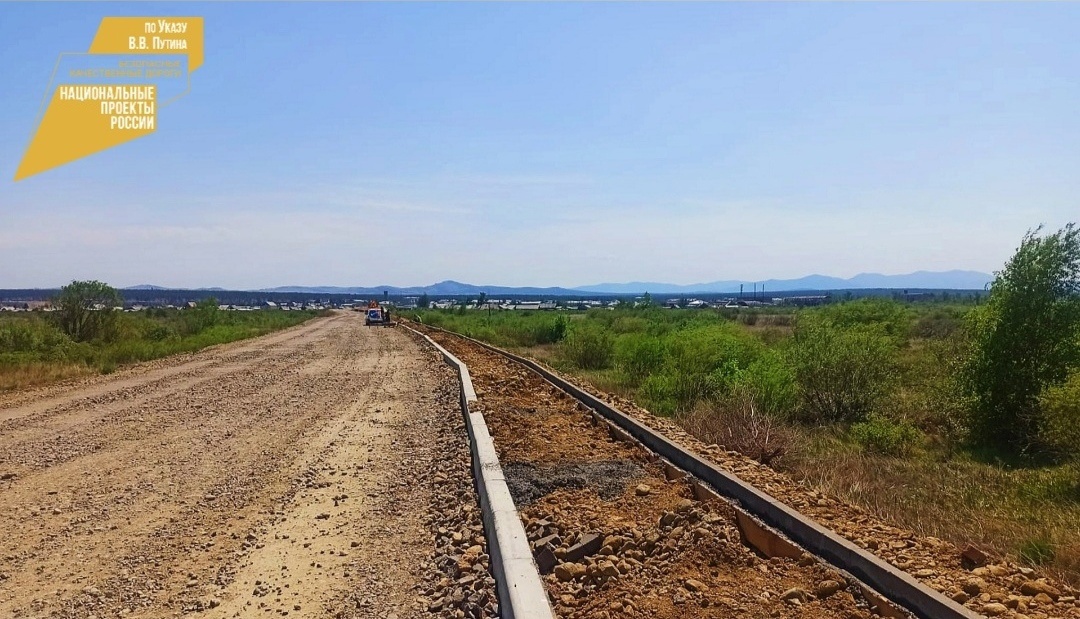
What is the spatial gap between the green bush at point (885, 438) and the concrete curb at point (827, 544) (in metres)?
5.63

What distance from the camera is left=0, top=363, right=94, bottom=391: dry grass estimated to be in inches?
680

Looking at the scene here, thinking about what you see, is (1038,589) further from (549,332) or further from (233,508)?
(549,332)

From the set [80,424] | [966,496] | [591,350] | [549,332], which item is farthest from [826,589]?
[549,332]

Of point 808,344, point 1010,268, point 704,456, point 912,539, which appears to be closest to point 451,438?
point 704,456

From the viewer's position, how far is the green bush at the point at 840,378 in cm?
1589

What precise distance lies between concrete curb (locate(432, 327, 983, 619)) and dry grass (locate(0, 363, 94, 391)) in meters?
16.6

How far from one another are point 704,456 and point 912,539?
3223 mm

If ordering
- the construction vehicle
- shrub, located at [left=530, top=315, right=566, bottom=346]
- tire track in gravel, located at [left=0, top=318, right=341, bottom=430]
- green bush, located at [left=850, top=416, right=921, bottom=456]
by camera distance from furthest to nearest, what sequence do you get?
the construction vehicle
shrub, located at [left=530, top=315, right=566, bottom=346]
tire track in gravel, located at [left=0, top=318, right=341, bottom=430]
green bush, located at [left=850, top=416, right=921, bottom=456]

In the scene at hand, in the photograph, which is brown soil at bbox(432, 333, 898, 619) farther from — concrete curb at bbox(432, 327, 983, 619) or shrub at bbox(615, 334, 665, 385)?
shrub at bbox(615, 334, 665, 385)

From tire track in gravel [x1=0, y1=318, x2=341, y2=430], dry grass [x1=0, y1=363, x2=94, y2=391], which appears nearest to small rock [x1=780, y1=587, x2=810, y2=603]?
tire track in gravel [x1=0, y1=318, x2=341, y2=430]

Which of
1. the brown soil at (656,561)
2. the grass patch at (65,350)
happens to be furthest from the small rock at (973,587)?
the grass patch at (65,350)

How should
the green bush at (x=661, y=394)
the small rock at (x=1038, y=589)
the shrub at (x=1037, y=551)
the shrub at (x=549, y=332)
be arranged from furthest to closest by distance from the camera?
the shrub at (x=549, y=332)
the green bush at (x=661, y=394)
the shrub at (x=1037, y=551)
the small rock at (x=1038, y=589)

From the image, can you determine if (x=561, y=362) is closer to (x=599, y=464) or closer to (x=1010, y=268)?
(x=1010, y=268)

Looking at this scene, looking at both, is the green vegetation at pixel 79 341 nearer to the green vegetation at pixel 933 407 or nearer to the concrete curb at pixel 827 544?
the green vegetation at pixel 933 407
